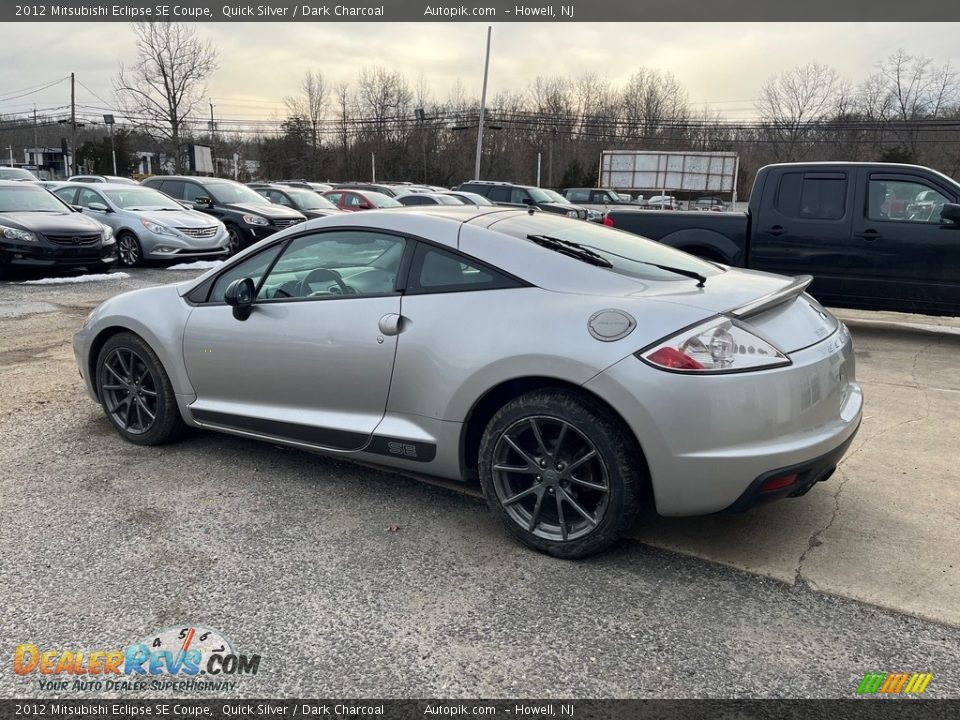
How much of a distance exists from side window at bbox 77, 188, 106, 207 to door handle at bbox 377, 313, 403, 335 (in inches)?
509

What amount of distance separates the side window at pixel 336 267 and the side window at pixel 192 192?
43.7 ft

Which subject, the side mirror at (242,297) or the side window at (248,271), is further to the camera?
the side window at (248,271)

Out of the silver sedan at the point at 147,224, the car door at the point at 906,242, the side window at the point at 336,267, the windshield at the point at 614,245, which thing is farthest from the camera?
the silver sedan at the point at 147,224

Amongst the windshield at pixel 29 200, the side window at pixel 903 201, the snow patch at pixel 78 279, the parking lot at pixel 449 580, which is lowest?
the parking lot at pixel 449 580

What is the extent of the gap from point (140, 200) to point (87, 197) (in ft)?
3.26

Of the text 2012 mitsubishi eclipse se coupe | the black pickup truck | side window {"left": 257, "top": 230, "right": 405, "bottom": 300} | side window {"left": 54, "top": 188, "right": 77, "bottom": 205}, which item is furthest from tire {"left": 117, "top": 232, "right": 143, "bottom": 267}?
side window {"left": 257, "top": 230, "right": 405, "bottom": 300}

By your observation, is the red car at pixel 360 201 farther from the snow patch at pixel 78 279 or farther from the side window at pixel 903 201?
the side window at pixel 903 201

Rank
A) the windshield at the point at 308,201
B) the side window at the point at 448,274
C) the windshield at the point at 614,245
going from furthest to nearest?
the windshield at the point at 308,201, the windshield at the point at 614,245, the side window at the point at 448,274

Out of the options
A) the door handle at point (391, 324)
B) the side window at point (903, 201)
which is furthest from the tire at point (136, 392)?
the side window at point (903, 201)

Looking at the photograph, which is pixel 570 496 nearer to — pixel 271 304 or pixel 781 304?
pixel 781 304

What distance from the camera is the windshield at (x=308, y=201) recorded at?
17500 mm

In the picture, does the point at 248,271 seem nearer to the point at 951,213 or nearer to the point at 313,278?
the point at 313,278

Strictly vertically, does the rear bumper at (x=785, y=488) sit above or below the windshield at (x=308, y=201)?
below

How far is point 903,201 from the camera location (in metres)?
7.71
